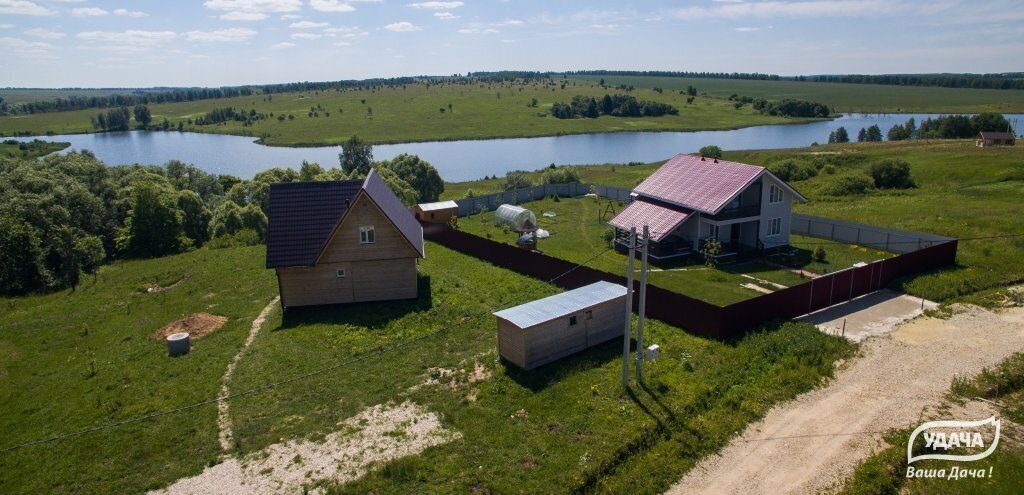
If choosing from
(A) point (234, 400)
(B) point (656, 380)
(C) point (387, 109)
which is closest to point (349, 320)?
(A) point (234, 400)

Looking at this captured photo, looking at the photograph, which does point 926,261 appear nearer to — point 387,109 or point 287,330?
point 287,330

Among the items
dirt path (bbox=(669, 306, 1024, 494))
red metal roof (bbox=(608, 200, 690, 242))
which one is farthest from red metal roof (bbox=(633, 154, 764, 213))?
dirt path (bbox=(669, 306, 1024, 494))

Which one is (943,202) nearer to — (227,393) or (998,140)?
(998,140)

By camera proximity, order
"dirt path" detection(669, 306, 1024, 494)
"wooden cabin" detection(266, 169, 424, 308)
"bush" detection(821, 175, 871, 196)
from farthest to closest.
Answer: "bush" detection(821, 175, 871, 196)
"wooden cabin" detection(266, 169, 424, 308)
"dirt path" detection(669, 306, 1024, 494)

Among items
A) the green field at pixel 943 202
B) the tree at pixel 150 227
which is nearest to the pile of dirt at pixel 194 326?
the tree at pixel 150 227

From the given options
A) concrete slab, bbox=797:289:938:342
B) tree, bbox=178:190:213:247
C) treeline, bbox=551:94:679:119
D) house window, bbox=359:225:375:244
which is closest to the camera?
concrete slab, bbox=797:289:938:342

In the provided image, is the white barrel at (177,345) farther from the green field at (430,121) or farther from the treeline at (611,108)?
the treeline at (611,108)

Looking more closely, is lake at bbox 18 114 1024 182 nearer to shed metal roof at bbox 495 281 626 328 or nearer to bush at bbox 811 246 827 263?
bush at bbox 811 246 827 263
